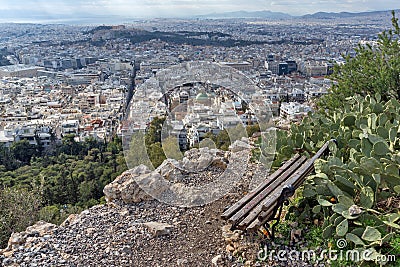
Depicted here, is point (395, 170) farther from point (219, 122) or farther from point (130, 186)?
point (219, 122)

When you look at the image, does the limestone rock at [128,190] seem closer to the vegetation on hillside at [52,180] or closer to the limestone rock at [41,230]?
the limestone rock at [41,230]

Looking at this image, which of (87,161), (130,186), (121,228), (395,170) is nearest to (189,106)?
(130,186)

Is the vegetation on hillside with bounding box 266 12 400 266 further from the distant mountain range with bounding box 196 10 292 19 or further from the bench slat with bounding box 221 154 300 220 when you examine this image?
the distant mountain range with bounding box 196 10 292 19

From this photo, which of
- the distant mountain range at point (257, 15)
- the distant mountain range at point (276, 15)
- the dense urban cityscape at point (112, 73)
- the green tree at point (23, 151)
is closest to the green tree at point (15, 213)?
the dense urban cityscape at point (112, 73)

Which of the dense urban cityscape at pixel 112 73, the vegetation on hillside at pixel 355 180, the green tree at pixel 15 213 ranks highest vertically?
the vegetation on hillside at pixel 355 180

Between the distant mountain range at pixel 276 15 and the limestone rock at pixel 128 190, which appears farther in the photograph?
the distant mountain range at pixel 276 15

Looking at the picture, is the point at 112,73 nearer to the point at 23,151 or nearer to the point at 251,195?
the point at 23,151
